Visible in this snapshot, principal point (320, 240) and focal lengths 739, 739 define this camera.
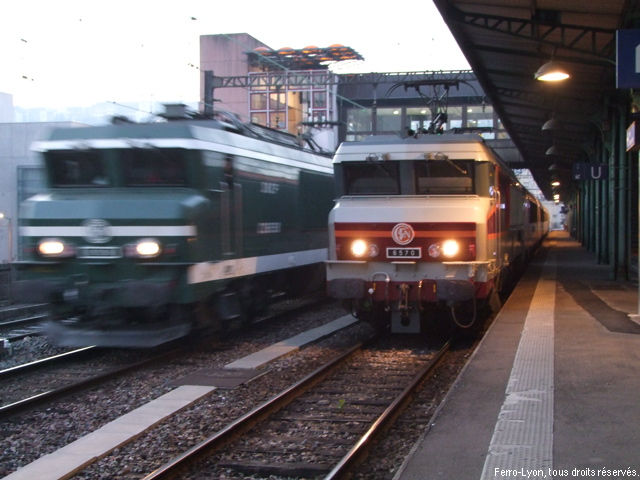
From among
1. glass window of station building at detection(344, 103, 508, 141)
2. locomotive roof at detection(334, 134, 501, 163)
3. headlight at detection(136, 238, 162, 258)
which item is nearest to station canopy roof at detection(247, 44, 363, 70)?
glass window of station building at detection(344, 103, 508, 141)

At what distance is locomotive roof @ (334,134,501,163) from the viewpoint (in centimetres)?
1091

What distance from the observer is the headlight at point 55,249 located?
9.96 metres

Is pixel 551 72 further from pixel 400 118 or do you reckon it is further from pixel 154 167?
pixel 400 118

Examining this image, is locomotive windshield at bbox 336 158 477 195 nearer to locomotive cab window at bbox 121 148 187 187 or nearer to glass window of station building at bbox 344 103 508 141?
locomotive cab window at bbox 121 148 187 187

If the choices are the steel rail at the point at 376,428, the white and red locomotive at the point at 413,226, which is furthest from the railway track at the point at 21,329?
the steel rail at the point at 376,428

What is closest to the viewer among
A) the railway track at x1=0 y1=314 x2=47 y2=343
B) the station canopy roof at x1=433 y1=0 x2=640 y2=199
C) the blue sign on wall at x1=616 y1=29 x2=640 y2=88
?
the blue sign on wall at x1=616 y1=29 x2=640 y2=88

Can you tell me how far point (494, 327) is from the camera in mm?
11250

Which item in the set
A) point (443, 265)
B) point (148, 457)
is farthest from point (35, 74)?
point (148, 457)

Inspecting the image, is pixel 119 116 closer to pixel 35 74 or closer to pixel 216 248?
pixel 216 248

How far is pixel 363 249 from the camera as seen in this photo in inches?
425

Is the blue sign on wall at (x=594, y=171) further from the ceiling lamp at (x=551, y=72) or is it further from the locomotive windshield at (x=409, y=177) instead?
the locomotive windshield at (x=409, y=177)

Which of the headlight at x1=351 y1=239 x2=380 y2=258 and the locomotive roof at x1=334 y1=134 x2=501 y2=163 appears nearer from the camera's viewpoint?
the headlight at x1=351 y1=239 x2=380 y2=258

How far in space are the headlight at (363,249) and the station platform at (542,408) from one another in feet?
6.56

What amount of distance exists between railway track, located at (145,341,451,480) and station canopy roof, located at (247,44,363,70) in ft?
132
